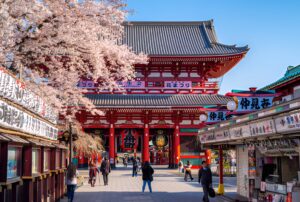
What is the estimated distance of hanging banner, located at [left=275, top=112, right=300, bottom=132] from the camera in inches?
334

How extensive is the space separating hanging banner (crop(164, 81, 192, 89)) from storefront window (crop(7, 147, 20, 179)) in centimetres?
3039

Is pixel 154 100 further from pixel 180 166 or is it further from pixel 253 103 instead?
pixel 253 103

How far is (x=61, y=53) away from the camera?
1602cm

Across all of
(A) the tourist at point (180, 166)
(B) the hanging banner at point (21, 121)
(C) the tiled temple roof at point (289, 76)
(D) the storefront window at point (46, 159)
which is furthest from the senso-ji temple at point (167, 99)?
(B) the hanging banner at point (21, 121)

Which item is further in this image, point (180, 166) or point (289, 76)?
point (180, 166)

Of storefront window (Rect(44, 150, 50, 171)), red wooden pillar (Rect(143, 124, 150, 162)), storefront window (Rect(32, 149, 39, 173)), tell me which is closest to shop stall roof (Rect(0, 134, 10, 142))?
storefront window (Rect(32, 149, 39, 173))

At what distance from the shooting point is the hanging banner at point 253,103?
14359 mm

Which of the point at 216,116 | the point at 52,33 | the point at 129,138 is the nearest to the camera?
the point at 52,33

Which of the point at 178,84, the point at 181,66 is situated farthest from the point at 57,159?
the point at 181,66

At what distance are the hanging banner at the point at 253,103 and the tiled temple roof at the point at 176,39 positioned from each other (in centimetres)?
2374

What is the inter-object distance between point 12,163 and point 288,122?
20.2 feet

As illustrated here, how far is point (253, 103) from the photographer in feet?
47.5

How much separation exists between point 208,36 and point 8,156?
37638 millimetres

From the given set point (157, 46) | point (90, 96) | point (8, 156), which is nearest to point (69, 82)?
point (8, 156)
